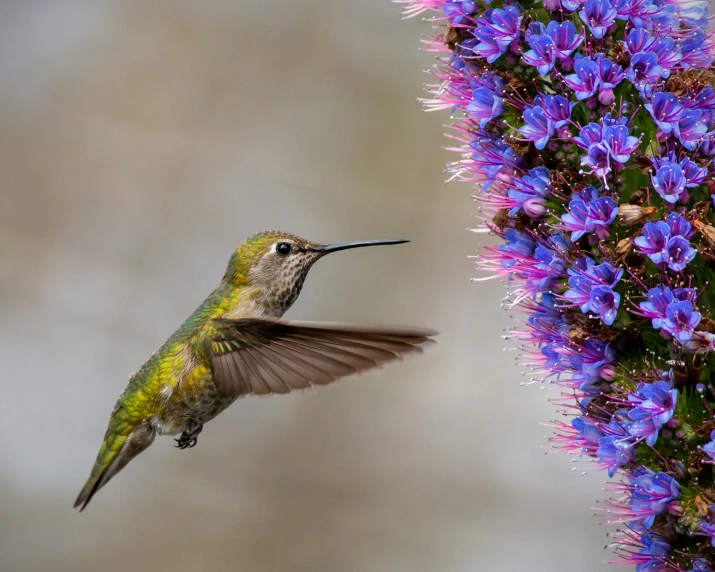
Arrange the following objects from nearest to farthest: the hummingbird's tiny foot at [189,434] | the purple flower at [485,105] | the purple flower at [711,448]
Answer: the purple flower at [711,448] < the purple flower at [485,105] < the hummingbird's tiny foot at [189,434]

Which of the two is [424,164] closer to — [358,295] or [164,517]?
[358,295]

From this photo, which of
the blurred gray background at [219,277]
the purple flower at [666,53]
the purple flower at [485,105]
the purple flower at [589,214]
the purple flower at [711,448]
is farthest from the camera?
the blurred gray background at [219,277]

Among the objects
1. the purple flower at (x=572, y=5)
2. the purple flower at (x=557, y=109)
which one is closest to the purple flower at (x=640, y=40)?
the purple flower at (x=572, y=5)

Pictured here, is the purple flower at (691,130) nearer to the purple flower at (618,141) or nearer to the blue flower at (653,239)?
the purple flower at (618,141)

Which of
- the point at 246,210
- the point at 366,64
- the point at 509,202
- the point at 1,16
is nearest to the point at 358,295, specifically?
the point at 246,210

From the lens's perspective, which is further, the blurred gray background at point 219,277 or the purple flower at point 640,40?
the blurred gray background at point 219,277

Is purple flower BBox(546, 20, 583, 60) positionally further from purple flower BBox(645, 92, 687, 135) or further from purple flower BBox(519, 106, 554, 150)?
purple flower BBox(645, 92, 687, 135)
